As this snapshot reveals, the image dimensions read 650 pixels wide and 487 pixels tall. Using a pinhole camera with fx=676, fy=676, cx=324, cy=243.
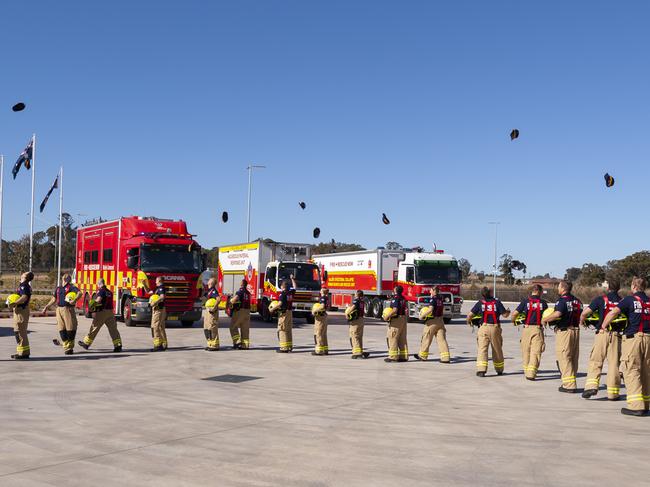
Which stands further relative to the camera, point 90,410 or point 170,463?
point 90,410

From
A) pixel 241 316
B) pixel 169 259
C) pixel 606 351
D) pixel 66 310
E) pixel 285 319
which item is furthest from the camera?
pixel 169 259

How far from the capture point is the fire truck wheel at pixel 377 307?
1287 inches

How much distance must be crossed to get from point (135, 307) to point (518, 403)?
52.8ft

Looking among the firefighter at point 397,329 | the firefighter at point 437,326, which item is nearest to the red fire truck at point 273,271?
the firefighter at point 397,329

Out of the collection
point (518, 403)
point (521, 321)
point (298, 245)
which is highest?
point (298, 245)

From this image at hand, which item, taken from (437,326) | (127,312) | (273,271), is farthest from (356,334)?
(273,271)

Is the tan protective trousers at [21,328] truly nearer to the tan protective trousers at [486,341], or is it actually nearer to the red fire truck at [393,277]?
the tan protective trousers at [486,341]

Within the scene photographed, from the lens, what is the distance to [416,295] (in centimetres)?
2980

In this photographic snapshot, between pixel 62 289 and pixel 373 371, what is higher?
pixel 62 289

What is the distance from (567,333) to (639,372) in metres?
2.38

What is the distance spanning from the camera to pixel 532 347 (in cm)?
1305

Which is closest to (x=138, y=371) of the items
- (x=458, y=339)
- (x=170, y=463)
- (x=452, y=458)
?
(x=170, y=463)

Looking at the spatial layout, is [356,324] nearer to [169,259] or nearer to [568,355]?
[568,355]

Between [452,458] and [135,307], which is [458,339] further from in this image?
[452,458]
